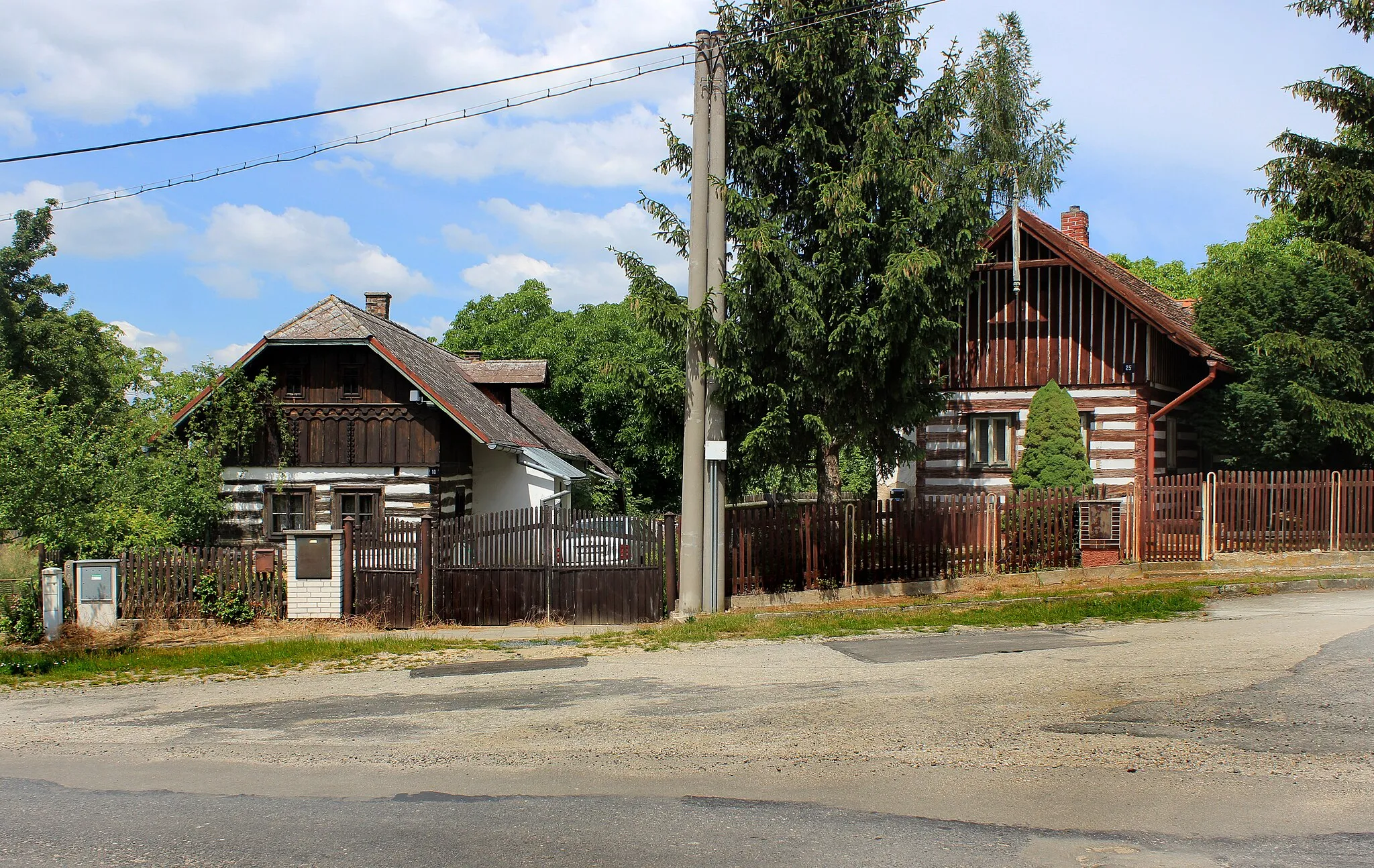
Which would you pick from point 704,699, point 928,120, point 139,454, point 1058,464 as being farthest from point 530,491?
point 704,699

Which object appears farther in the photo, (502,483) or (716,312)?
(502,483)

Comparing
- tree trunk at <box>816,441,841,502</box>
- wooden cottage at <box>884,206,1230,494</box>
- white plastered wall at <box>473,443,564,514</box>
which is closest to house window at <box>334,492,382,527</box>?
white plastered wall at <box>473,443,564,514</box>

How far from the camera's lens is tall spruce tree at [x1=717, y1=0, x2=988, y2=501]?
15234mm

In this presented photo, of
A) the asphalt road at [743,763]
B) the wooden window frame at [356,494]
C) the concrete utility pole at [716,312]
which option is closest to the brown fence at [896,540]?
the concrete utility pole at [716,312]

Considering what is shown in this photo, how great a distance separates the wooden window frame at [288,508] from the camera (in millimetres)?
23641

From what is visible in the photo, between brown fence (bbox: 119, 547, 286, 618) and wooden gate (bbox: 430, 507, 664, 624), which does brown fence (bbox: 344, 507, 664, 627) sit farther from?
brown fence (bbox: 119, 547, 286, 618)

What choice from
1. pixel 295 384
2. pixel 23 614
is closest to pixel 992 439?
pixel 295 384

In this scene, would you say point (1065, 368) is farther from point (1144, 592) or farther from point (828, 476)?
point (1144, 592)

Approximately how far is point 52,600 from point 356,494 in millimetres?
7599

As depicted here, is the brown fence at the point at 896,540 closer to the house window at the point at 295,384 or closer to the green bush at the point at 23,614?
the green bush at the point at 23,614

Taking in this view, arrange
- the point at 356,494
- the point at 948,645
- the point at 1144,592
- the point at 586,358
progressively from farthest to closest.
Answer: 1. the point at 586,358
2. the point at 356,494
3. the point at 1144,592
4. the point at 948,645

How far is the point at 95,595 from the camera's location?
16.9 m

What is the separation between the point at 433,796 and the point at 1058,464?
663 inches

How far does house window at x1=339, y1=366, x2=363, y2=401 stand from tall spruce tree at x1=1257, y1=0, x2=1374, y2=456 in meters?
18.3
